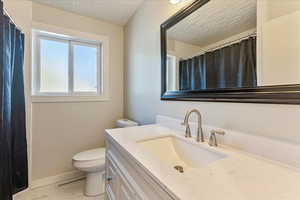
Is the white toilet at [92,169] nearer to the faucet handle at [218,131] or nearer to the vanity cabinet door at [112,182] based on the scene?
the vanity cabinet door at [112,182]

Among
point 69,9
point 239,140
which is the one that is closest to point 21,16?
point 69,9

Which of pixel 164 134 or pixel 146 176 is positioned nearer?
pixel 146 176

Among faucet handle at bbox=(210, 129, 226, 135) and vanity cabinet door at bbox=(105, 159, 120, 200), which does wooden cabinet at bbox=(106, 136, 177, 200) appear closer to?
vanity cabinet door at bbox=(105, 159, 120, 200)

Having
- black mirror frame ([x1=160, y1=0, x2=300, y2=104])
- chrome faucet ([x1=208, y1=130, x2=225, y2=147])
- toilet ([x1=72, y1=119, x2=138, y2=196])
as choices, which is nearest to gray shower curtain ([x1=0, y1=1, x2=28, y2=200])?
toilet ([x1=72, y1=119, x2=138, y2=196])

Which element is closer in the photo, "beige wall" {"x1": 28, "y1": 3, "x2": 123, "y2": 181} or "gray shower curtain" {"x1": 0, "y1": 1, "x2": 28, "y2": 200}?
"gray shower curtain" {"x1": 0, "y1": 1, "x2": 28, "y2": 200}

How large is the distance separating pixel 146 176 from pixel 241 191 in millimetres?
320

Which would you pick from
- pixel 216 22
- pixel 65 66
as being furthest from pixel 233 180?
pixel 65 66

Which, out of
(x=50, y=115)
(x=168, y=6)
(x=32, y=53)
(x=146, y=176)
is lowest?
(x=146, y=176)

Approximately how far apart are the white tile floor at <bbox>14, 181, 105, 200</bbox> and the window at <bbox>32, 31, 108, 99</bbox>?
111 centimetres

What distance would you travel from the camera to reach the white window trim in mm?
1802

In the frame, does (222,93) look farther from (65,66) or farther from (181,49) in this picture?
(65,66)

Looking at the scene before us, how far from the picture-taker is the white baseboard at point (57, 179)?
176cm

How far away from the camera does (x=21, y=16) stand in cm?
162

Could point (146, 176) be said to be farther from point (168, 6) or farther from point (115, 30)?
point (115, 30)
